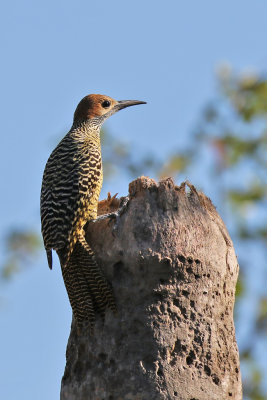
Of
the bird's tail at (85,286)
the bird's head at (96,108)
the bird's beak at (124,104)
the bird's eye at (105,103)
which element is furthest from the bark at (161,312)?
the bird's beak at (124,104)

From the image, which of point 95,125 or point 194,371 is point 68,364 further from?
point 95,125

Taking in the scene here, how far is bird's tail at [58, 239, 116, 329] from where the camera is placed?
6.22 meters

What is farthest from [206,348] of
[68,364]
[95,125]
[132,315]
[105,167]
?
[105,167]

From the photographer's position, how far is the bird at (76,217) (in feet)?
20.6

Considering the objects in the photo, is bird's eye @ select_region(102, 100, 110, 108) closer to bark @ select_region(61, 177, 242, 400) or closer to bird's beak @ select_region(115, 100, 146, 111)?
bird's beak @ select_region(115, 100, 146, 111)

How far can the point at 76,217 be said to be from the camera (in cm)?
675

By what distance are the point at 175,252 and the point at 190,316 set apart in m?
0.49

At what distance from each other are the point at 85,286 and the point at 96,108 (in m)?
3.32

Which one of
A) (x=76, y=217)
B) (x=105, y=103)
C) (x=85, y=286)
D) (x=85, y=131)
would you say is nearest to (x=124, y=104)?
(x=105, y=103)

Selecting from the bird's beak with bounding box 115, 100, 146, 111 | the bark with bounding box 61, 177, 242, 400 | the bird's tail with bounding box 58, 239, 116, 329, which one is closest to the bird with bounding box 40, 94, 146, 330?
the bird's tail with bounding box 58, 239, 116, 329

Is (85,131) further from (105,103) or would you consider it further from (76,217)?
(76,217)

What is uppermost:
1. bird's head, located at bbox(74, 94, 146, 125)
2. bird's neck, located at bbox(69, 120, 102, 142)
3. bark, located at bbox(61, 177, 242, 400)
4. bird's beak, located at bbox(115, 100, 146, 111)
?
bird's beak, located at bbox(115, 100, 146, 111)

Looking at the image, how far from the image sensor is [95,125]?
9039 mm

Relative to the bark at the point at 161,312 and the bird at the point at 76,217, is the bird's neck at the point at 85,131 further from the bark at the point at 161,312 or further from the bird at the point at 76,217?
the bark at the point at 161,312
